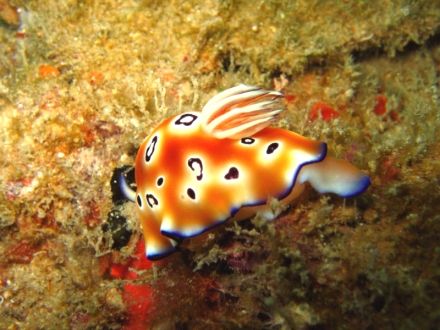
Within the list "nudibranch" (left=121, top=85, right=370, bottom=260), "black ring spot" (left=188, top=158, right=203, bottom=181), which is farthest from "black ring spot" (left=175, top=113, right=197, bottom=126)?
"black ring spot" (left=188, top=158, right=203, bottom=181)

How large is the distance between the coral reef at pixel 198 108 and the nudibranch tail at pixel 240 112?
2.32ft

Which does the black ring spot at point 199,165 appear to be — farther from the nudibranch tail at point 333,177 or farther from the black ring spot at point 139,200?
the nudibranch tail at point 333,177

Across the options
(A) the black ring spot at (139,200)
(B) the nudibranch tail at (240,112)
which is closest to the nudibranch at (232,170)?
(B) the nudibranch tail at (240,112)

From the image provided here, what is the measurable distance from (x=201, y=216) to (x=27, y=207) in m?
1.87

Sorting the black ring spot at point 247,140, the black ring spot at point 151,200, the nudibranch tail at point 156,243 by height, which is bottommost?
the nudibranch tail at point 156,243

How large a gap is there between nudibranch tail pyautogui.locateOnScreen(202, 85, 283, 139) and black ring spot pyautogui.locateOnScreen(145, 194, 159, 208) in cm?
71

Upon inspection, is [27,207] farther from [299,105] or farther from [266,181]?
[299,105]

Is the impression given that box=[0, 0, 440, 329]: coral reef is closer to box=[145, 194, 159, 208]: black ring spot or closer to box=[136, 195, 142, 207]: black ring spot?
box=[136, 195, 142, 207]: black ring spot

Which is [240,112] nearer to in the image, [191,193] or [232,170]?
[232,170]

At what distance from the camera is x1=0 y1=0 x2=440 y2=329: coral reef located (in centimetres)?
286

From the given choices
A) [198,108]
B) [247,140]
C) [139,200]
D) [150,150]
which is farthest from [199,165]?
[198,108]

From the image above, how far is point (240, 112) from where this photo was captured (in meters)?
2.96

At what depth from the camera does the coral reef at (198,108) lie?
9.37 feet

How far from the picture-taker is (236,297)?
10.9 feet
